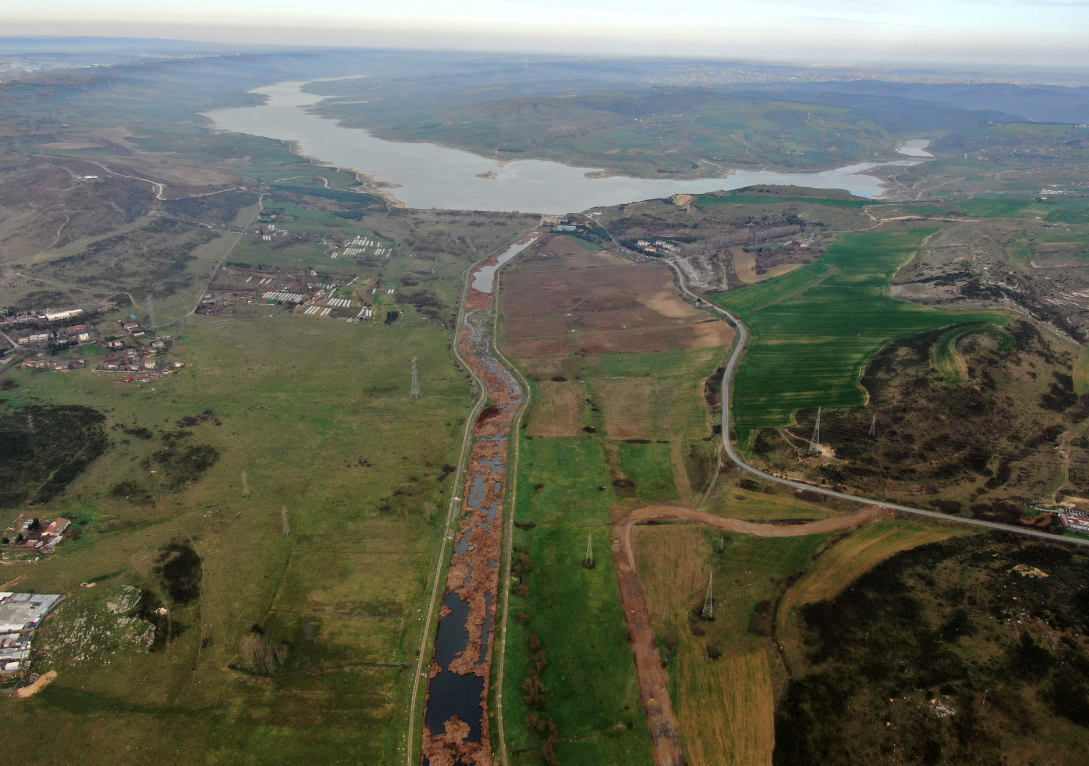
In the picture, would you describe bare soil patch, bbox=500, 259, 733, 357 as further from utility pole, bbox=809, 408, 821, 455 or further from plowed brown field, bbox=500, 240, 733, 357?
utility pole, bbox=809, 408, 821, 455

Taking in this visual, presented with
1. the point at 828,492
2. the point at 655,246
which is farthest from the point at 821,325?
the point at 655,246

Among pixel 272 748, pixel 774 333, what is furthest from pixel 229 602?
pixel 774 333

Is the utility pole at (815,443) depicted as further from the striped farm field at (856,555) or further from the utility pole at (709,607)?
the utility pole at (709,607)

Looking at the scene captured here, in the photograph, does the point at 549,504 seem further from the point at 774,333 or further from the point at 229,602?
the point at 774,333

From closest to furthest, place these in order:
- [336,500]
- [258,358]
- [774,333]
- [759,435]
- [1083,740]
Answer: [1083,740] < [336,500] < [759,435] < [258,358] < [774,333]

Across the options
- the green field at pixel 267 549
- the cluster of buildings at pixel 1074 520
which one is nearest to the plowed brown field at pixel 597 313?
the green field at pixel 267 549

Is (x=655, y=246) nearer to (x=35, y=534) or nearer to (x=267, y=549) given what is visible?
(x=267, y=549)
